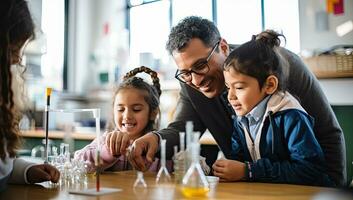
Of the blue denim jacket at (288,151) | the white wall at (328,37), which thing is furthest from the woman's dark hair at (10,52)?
the white wall at (328,37)

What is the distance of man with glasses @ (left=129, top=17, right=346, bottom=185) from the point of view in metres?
1.35

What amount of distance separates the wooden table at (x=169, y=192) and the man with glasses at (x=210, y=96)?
1.06ft

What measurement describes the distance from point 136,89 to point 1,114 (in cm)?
79

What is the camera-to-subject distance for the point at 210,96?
1577 millimetres

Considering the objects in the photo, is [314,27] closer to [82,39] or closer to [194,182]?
[194,182]

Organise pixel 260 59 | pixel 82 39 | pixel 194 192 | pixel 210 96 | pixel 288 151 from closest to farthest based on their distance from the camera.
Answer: pixel 194 192
pixel 288 151
pixel 260 59
pixel 210 96
pixel 82 39

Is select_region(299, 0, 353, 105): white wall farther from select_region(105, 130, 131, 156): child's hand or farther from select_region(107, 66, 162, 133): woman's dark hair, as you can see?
select_region(105, 130, 131, 156): child's hand

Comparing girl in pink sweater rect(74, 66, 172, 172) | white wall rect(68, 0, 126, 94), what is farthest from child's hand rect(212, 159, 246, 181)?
white wall rect(68, 0, 126, 94)

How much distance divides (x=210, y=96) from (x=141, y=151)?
1.31ft

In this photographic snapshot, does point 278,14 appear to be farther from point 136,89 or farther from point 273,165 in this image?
point 273,165

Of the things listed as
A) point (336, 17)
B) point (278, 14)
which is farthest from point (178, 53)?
point (278, 14)

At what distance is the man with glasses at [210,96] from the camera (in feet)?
4.44

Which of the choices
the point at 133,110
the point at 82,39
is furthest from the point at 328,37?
the point at 82,39

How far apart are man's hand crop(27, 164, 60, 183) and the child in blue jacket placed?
1.38 ft
